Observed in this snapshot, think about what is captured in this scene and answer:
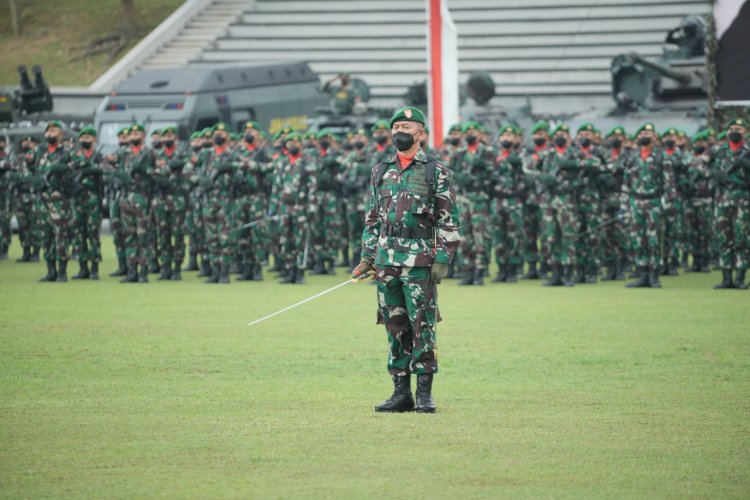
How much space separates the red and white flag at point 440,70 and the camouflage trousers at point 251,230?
3.23m

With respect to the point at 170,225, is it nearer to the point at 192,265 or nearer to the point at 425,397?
the point at 192,265

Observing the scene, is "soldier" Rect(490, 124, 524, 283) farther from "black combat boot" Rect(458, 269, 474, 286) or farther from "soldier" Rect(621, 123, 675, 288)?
"soldier" Rect(621, 123, 675, 288)

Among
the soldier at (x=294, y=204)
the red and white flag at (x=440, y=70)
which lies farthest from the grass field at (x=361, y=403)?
the red and white flag at (x=440, y=70)

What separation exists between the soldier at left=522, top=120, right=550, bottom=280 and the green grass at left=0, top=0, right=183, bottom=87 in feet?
92.8

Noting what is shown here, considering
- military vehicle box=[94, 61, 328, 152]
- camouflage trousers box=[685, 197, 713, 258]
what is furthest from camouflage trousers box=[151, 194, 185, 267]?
military vehicle box=[94, 61, 328, 152]

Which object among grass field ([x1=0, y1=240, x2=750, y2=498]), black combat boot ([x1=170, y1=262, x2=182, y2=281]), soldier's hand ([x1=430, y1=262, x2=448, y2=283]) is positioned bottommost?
grass field ([x1=0, y1=240, x2=750, y2=498])

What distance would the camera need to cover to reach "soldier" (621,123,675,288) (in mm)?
18031

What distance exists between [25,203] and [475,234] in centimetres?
848

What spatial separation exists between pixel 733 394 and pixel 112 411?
172 inches

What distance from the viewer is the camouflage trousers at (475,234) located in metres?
18.8

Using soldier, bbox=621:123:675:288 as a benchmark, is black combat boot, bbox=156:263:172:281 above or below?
below

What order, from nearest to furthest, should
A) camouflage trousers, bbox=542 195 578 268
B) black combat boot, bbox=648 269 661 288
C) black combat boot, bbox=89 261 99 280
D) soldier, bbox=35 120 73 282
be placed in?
1. black combat boot, bbox=648 269 661 288
2. camouflage trousers, bbox=542 195 578 268
3. soldier, bbox=35 120 73 282
4. black combat boot, bbox=89 261 99 280

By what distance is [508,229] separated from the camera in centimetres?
1930

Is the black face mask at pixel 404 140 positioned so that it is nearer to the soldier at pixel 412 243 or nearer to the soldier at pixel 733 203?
the soldier at pixel 412 243
